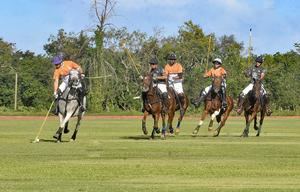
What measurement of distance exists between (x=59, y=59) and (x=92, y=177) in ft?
35.6

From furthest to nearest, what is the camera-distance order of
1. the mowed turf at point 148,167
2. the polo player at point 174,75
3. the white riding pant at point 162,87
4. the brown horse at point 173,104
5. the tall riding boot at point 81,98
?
the polo player at point 174,75
the brown horse at point 173,104
the white riding pant at point 162,87
the tall riding boot at point 81,98
the mowed turf at point 148,167

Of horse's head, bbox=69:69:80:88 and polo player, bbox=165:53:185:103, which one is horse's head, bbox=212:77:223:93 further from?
horse's head, bbox=69:69:80:88

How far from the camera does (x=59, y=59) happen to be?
23812mm

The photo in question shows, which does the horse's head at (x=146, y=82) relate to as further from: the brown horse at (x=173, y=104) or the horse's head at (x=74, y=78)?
the horse's head at (x=74, y=78)

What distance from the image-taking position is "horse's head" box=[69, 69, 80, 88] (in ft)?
77.6

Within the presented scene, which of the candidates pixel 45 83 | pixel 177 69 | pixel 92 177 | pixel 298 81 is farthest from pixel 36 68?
pixel 92 177

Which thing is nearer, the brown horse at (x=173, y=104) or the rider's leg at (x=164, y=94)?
the rider's leg at (x=164, y=94)

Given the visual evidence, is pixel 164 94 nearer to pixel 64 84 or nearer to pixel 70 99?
pixel 70 99

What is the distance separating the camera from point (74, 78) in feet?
77.6

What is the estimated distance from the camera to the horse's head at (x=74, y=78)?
2366 centimetres

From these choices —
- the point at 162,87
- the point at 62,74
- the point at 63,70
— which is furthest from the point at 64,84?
the point at 162,87

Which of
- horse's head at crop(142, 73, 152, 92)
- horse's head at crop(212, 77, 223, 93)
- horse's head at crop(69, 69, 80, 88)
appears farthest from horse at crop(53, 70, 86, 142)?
horse's head at crop(212, 77, 223, 93)

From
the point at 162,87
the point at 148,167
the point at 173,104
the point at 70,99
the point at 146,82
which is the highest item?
the point at 146,82

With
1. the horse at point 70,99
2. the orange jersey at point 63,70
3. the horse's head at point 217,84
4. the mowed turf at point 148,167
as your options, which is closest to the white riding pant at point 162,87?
the horse's head at point 217,84
